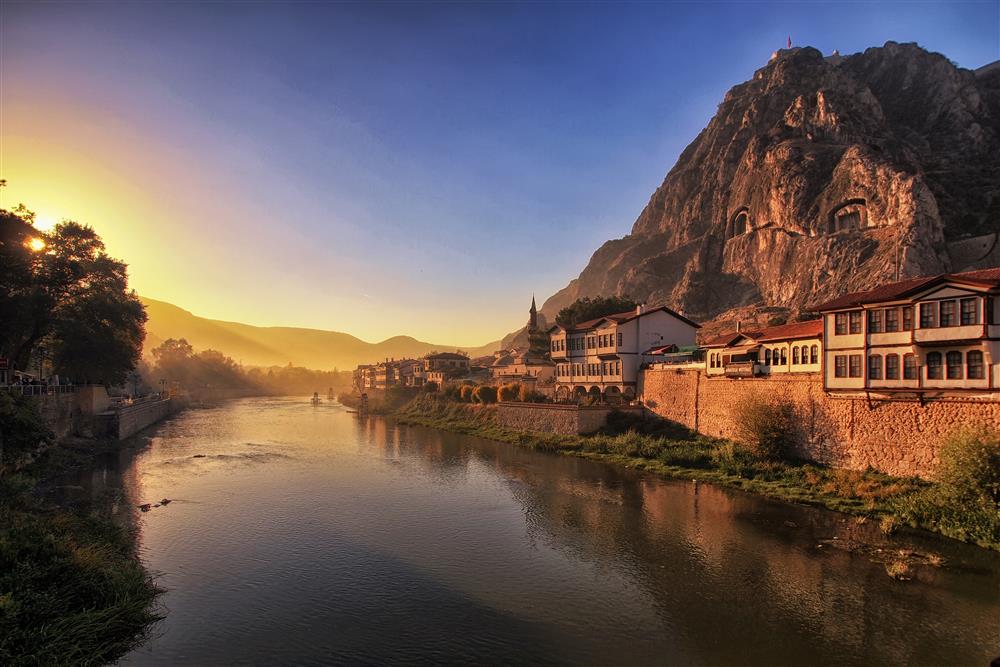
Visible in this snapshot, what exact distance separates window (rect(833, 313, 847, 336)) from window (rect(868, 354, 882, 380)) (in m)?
2.03

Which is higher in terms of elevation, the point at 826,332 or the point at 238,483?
the point at 826,332

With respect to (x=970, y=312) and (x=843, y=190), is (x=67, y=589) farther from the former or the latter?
(x=843, y=190)

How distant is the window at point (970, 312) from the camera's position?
22828mm

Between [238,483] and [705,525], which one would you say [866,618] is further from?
[238,483]

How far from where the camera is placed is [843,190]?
87.7m

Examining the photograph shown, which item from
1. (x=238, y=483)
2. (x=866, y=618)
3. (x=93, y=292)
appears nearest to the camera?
(x=866, y=618)

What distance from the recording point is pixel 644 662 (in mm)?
13336

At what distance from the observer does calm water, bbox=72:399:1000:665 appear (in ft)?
46.1

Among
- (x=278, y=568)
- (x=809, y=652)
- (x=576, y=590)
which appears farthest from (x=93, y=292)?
(x=809, y=652)

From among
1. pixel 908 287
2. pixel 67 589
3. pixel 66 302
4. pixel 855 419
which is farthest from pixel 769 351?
pixel 66 302

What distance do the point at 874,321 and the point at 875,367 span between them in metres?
2.43

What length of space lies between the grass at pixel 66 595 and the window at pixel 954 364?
3322 cm

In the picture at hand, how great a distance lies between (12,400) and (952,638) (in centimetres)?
3972

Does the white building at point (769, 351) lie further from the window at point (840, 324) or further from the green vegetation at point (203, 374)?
the green vegetation at point (203, 374)
